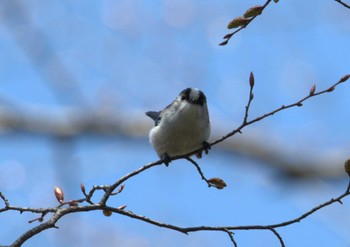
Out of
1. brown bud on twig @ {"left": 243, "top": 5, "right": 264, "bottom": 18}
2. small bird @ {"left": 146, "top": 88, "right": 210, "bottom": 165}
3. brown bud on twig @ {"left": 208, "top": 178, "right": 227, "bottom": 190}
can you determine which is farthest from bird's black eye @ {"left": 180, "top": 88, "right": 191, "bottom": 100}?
brown bud on twig @ {"left": 243, "top": 5, "right": 264, "bottom": 18}

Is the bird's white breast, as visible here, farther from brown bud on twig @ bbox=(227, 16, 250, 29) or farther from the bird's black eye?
brown bud on twig @ bbox=(227, 16, 250, 29)

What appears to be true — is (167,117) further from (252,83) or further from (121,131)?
(121,131)

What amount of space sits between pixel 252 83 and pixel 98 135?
15.2 ft

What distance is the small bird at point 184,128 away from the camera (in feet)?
11.6

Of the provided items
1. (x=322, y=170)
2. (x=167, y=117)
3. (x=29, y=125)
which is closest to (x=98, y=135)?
(x=29, y=125)

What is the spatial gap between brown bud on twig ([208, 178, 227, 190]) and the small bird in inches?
29.3

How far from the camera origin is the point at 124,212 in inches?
97.8

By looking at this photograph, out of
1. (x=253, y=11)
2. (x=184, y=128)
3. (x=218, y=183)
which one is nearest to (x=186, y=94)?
(x=184, y=128)

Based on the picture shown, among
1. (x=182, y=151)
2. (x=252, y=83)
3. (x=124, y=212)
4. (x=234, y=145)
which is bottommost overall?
(x=124, y=212)

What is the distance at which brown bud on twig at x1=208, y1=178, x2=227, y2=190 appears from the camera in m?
2.73

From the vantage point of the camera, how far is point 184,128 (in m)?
3.55

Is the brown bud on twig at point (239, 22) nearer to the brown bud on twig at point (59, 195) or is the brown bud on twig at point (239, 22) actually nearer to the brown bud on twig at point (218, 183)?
the brown bud on twig at point (218, 183)

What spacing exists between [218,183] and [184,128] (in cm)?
84

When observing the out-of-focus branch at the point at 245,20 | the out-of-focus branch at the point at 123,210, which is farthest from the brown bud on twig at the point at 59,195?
the out-of-focus branch at the point at 245,20
